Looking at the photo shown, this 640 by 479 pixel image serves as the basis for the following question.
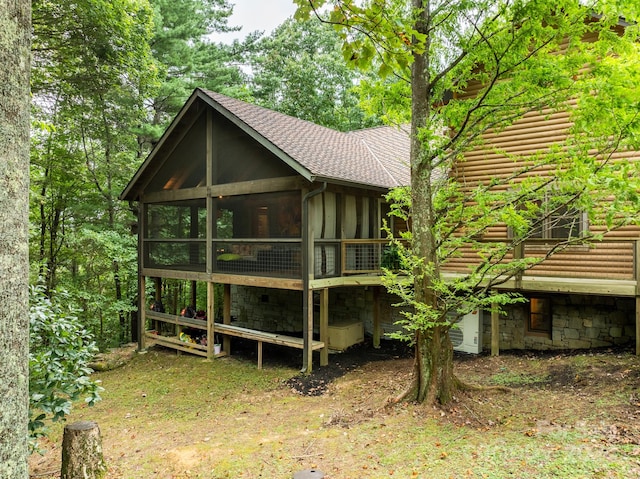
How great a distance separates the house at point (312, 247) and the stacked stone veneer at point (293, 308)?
4 cm

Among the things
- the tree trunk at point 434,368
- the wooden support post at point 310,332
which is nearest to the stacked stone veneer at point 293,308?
the wooden support post at point 310,332

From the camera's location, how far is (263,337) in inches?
409

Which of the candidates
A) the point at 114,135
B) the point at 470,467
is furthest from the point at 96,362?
the point at 470,467

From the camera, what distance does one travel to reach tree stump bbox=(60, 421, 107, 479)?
16.0 ft

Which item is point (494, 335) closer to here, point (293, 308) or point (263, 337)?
point (263, 337)

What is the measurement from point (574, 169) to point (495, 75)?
154 cm

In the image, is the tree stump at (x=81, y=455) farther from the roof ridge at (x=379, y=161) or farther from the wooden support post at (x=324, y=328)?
the roof ridge at (x=379, y=161)

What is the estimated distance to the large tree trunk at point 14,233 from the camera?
71.6 inches

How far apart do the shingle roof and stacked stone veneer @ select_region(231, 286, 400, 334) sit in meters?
3.52

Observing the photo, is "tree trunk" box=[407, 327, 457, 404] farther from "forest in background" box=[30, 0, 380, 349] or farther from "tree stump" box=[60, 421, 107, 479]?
"tree stump" box=[60, 421, 107, 479]

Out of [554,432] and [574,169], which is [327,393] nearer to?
[554,432]

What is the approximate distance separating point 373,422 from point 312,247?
4.30 m

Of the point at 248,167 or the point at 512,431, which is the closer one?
the point at 512,431

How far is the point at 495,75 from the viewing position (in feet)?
17.3
